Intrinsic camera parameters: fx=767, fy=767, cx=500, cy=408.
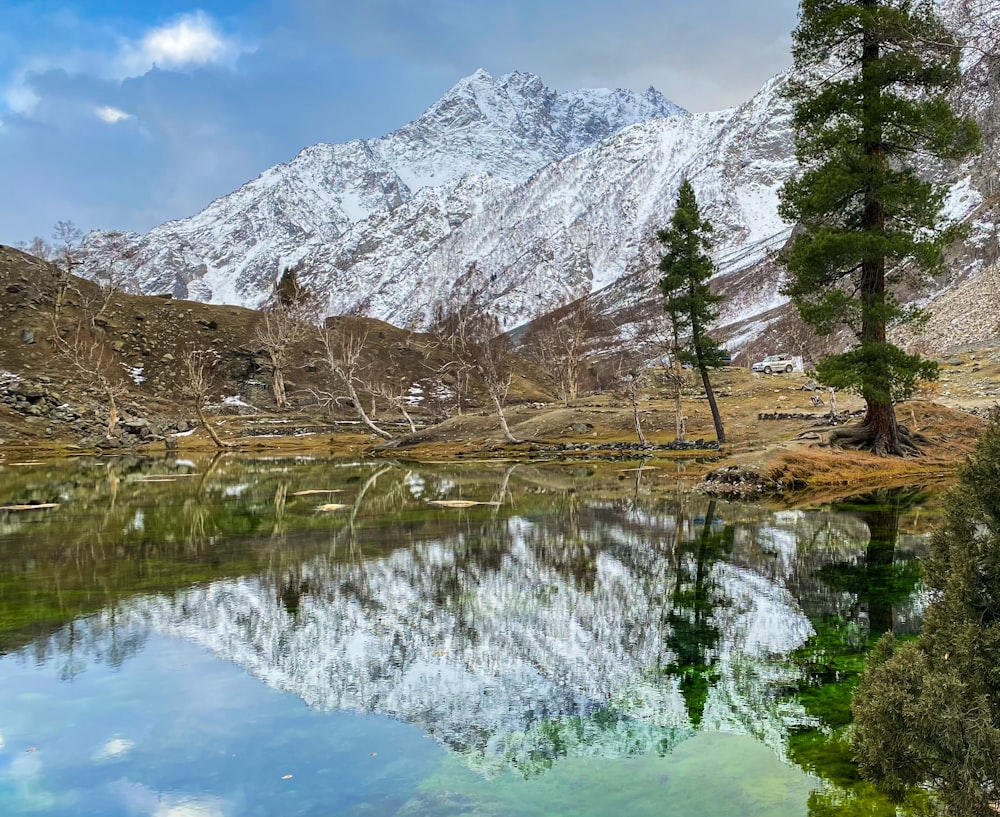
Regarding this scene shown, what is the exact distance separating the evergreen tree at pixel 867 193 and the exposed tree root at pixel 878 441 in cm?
5

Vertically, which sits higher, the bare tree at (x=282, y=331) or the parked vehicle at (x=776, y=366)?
the bare tree at (x=282, y=331)

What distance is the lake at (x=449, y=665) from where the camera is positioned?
6543 mm

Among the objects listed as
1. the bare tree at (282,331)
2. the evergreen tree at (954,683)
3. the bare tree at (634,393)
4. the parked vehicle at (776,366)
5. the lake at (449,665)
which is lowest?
the lake at (449,665)

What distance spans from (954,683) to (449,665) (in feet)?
20.8

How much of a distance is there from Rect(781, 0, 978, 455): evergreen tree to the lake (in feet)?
27.0

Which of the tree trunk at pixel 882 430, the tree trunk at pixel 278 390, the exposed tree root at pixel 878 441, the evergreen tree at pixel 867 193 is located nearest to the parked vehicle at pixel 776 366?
the tree trunk at pixel 278 390

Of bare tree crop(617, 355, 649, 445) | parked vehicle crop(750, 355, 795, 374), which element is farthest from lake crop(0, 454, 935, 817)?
parked vehicle crop(750, 355, 795, 374)

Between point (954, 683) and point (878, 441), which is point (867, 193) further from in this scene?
point (954, 683)

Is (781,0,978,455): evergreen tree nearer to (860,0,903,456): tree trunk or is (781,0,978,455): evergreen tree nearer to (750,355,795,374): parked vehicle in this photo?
(860,0,903,456): tree trunk

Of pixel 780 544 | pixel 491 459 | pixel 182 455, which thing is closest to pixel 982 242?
pixel 491 459

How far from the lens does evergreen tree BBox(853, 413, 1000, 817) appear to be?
4215mm

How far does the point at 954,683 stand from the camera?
4.30 meters

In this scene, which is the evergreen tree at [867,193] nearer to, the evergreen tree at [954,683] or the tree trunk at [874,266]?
the tree trunk at [874,266]

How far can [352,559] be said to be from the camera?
16328 mm
